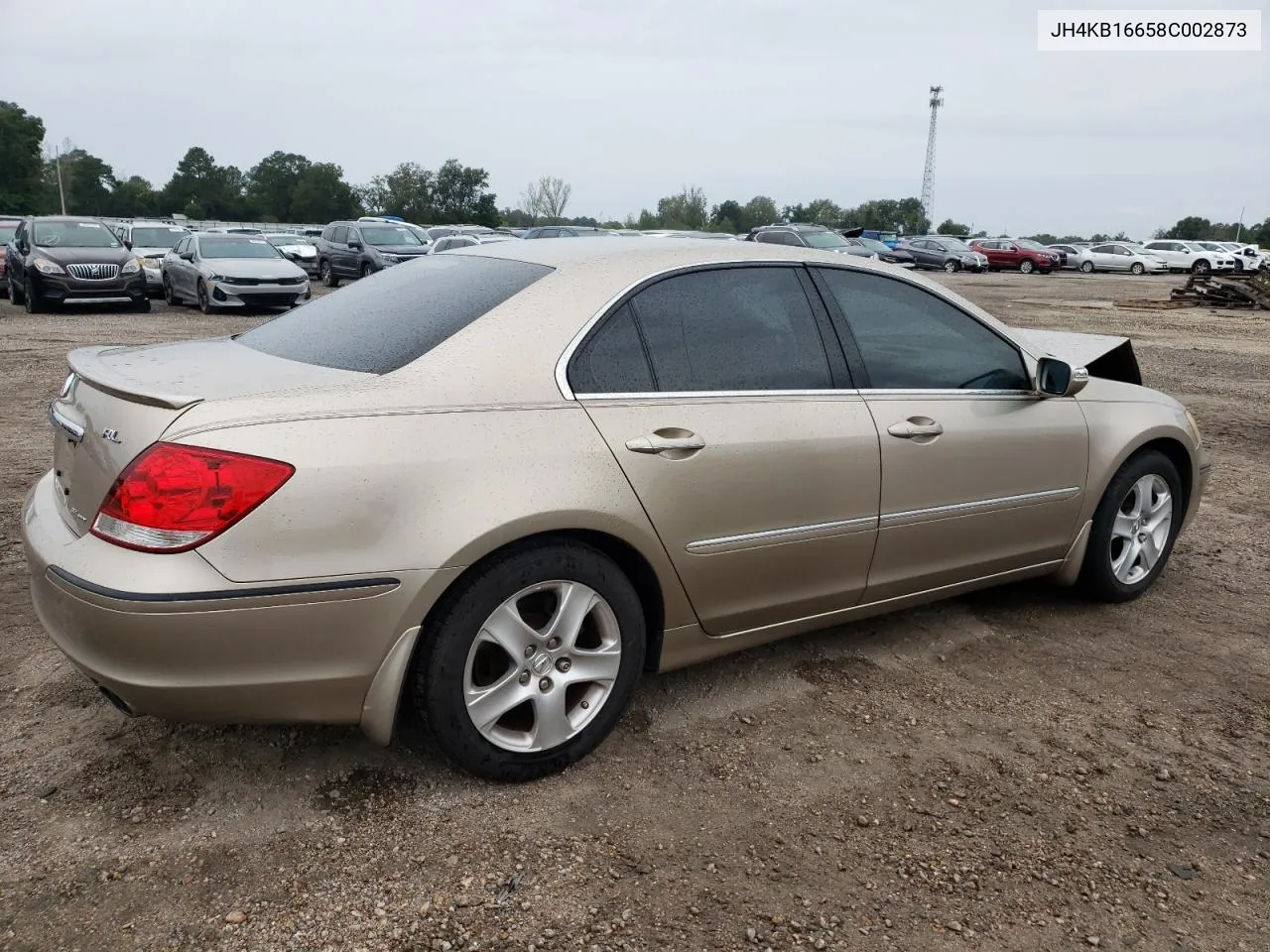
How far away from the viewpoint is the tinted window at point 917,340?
3590mm

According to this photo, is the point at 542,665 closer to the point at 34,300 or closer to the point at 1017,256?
the point at 34,300

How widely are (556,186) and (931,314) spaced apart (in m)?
89.4

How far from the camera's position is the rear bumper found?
94.4 inches

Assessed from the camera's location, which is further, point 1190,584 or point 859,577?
point 1190,584

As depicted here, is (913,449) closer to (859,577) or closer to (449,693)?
(859,577)

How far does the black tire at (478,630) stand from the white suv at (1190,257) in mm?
42379

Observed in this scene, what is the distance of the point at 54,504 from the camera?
9.60 ft

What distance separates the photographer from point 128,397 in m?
2.65

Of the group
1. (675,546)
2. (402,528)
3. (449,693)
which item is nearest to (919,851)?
(675,546)

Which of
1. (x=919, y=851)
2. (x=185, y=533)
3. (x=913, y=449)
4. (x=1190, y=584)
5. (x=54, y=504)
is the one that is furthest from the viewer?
(x=1190, y=584)

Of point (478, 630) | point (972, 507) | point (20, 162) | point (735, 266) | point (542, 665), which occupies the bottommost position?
point (542, 665)

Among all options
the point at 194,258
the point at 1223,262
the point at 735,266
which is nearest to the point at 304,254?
the point at 194,258

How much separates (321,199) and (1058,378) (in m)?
92.6

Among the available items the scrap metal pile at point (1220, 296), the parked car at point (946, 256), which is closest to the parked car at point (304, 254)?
the scrap metal pile at point (1220, 296)
